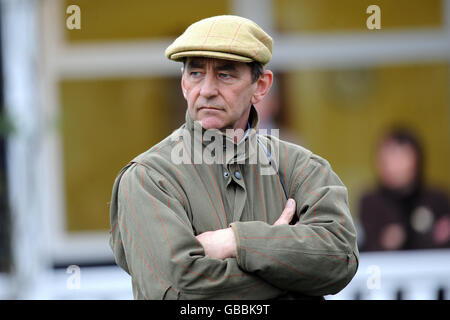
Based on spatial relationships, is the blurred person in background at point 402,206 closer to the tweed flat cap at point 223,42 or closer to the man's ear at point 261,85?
the man's ear at point 261,85

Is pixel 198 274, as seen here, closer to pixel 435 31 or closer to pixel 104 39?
pixel 104 39

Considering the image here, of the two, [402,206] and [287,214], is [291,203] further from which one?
[402,206]

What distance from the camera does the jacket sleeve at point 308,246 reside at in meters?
1.96

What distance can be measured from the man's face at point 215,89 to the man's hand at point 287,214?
1.08ft

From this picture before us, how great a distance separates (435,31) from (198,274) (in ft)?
15.1

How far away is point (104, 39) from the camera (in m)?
5.61

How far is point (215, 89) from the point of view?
2.05 metres

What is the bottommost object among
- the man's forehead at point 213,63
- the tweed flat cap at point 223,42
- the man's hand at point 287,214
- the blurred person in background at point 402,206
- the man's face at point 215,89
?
the blurred person in background at point 402,206

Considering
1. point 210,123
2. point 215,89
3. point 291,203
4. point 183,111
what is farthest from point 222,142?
point 183,111

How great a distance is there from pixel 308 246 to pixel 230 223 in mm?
256

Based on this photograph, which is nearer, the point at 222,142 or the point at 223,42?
the point at 223,42

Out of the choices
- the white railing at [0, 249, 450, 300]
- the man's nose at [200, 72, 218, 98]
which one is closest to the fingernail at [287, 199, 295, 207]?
the man's nose at [200, 72, 218, 98]

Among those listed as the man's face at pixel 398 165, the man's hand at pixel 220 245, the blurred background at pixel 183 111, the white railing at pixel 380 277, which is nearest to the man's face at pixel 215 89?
the man's hand at pixel 220 245
